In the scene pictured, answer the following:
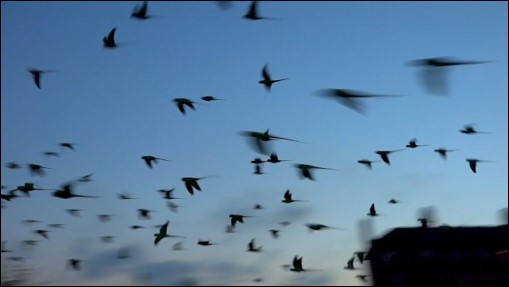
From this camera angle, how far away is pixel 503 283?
5175cm

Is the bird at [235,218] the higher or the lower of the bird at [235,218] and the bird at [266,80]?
the lower

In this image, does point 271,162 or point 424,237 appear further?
point 424,237

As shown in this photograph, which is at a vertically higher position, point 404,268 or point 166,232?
point 404,268

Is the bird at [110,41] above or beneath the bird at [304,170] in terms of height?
above

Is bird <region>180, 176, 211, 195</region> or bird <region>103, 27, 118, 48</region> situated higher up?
bird <region>103, 27, 118, 48</region>

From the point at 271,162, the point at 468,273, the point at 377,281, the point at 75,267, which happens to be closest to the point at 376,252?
the point at 377,281

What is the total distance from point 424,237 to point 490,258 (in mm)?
6258

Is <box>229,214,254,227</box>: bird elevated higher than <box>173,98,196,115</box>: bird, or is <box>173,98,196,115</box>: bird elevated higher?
<box>173,98,196,115</box>: bird

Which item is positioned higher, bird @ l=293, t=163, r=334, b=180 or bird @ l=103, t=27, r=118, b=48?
bird @ l=103, t=27, r=118, b=48

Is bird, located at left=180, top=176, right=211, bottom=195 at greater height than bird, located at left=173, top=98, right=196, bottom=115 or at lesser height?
lesser

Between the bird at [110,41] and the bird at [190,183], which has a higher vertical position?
the bird at [110,41]

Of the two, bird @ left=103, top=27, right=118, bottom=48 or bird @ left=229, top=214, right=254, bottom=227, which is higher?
bird @ left=103, top=27, right=118, bottom=48

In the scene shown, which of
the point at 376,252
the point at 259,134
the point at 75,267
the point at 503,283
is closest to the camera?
the point at 259,134

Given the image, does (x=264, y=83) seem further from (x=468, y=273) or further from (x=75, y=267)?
(x=468, y=273)
